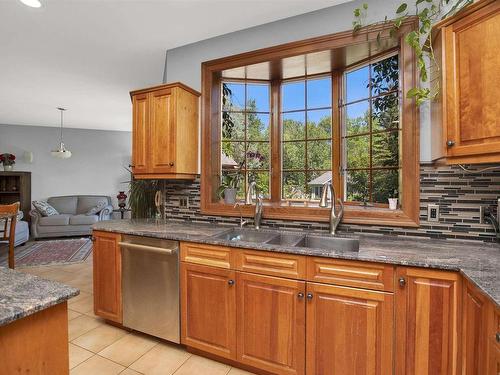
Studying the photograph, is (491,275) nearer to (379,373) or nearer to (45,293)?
(379,373)

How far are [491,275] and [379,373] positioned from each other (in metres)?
0.75

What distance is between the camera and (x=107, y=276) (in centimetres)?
233

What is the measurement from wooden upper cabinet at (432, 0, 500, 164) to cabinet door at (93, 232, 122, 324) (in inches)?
94.1

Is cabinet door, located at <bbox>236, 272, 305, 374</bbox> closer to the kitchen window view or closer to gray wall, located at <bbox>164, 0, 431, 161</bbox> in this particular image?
the kitchen window view

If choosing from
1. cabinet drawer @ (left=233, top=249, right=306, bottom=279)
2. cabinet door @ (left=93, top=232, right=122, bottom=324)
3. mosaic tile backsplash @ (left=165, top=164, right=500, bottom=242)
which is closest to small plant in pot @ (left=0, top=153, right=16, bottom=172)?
cabinet door @ (left=93, top=232, right=122, bottom=324)

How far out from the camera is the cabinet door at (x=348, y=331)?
1454mm

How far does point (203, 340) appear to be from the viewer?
1937 mm

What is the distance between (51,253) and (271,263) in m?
4.71

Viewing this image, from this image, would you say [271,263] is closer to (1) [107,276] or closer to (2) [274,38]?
(1) [107,276]

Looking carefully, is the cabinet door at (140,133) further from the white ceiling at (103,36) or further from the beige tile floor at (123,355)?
the beige tile floor at (123,355)

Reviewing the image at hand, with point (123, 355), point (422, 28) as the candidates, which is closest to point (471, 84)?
point (422, 28)

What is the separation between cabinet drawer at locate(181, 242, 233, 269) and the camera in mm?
1842

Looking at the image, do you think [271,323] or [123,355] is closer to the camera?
[271,323]

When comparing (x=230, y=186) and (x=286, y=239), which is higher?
(x=230, y=186)
